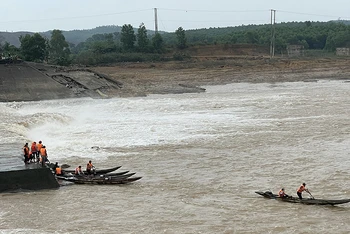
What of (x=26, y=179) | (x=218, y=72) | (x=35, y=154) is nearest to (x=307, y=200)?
(x=26, y=179)

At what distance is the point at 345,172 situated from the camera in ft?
70.6

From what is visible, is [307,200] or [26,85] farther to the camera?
[26,85]

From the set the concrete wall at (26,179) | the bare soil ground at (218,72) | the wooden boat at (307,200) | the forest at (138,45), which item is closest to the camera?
the wooden boat at (307,200)

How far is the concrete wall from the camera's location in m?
19.5

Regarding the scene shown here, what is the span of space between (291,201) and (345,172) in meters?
4.70

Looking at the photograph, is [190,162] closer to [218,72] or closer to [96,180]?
[96,180]

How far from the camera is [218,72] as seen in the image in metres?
70.5

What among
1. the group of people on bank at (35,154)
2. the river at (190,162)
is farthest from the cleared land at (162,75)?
the group of people on bank at (35,154)

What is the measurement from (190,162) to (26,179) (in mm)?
7456

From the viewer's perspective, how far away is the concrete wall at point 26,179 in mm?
19547

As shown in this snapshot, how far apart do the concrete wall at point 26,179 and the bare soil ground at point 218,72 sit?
36860 mm

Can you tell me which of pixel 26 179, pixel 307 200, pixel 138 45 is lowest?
pixel 307 200

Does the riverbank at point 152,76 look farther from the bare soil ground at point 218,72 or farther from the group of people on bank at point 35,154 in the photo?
the group of people on bank at point 35,154

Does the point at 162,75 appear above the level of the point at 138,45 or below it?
below
